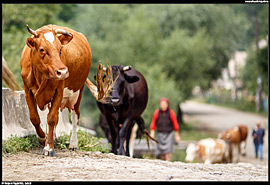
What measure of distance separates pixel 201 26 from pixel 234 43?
180 inches

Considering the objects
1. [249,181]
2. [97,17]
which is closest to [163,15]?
[97,17]

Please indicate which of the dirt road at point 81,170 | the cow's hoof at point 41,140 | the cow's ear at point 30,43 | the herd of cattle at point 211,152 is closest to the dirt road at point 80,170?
the dirt road at point 81,170

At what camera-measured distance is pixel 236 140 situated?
19828mm

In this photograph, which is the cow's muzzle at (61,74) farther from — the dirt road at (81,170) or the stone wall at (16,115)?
the stone wall at (16,115)

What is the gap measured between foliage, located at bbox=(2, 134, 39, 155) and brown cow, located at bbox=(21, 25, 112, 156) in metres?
0.21

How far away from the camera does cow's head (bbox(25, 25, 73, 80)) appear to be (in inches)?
245

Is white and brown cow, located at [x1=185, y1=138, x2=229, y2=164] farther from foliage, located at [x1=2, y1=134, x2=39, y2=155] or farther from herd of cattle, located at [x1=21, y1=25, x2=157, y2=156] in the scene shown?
foliage, located at [x1=2, y1=134, x2=39, y2=155]

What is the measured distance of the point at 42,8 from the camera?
22.0 metres

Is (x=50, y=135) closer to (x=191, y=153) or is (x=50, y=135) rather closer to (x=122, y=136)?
(x=122, y=136)

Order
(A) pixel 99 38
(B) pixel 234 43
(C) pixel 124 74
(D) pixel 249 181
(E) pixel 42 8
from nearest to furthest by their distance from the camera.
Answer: (D) pixel 249 181 → (C) pixel 124 74 → (E) pixel 42 8 → (A) pixel 99 38 → (B) pixel 234 43

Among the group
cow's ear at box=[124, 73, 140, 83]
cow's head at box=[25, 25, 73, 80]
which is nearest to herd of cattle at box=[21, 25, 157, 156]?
cow's head at box=[25, 25, 73, 80]

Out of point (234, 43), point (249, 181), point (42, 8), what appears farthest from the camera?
point (234, 43)

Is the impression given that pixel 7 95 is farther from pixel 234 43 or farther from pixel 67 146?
pixel 234 43

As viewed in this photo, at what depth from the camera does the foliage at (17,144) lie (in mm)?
7066
